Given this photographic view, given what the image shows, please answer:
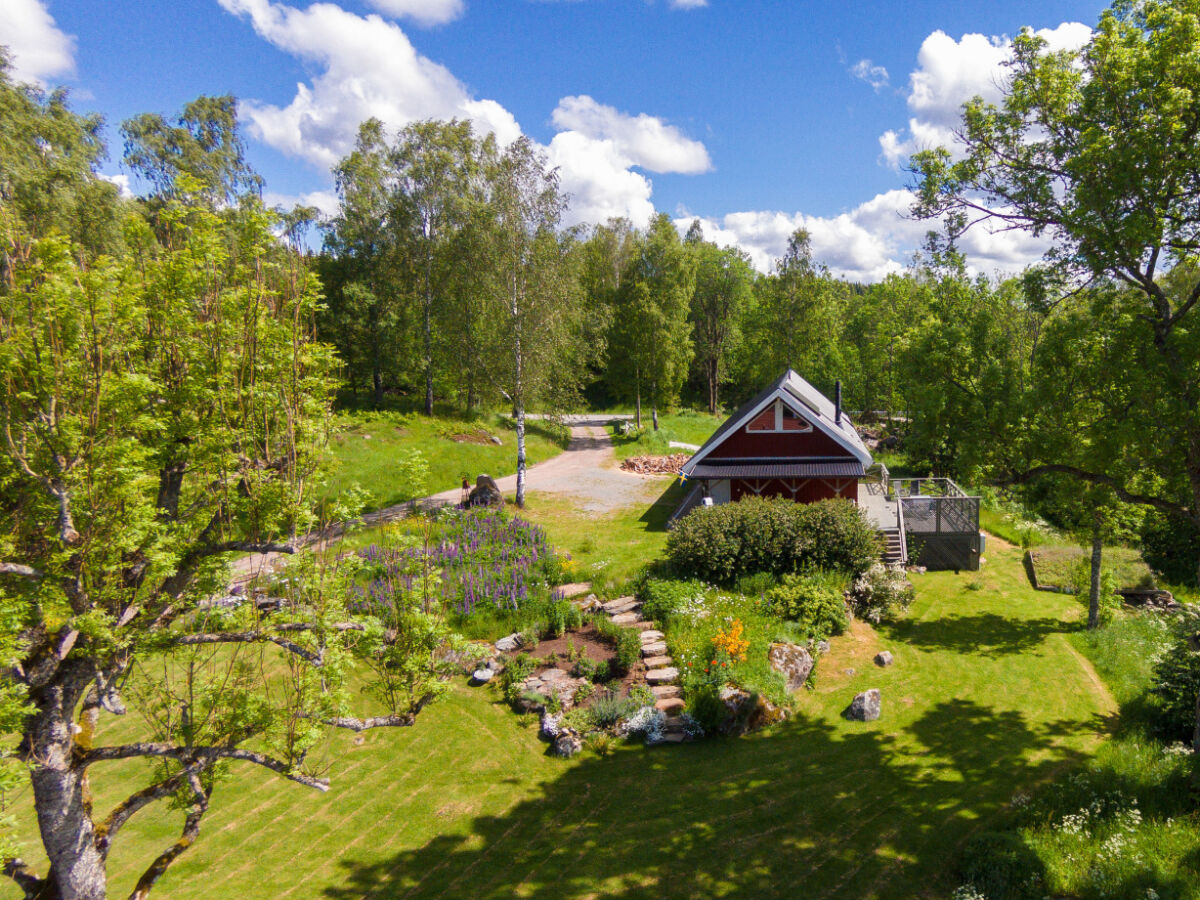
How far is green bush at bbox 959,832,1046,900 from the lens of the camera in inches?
282

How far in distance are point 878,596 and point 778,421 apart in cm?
806

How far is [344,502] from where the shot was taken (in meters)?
6.95

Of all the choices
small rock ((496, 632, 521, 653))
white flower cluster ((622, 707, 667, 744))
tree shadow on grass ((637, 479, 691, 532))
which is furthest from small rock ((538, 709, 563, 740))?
tree shadow on grass ((637, 479, 691, 532))

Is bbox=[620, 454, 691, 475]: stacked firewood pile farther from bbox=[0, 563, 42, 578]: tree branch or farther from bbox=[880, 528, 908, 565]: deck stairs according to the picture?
bbox=[0, 563, 42, 578]: tree branch

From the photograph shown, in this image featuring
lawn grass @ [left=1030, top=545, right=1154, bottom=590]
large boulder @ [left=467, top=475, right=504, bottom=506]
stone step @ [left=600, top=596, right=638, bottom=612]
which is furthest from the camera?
large boulder @ [left=467, top=475, right=504, bottom=506]

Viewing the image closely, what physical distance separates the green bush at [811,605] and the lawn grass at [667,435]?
911 inches

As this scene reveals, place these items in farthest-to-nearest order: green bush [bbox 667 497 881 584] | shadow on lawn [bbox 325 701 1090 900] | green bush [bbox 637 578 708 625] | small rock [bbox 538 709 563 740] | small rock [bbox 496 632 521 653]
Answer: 1. green bush [bbox 667 497 881 584]
2. green bush [bbox 637 578 708 625]
3. small rock [bbox 496 632 521 653]
4. small rock [bbox 538 709 563 740]
5. shadow on lawn [bbox 325 701 1090 900]

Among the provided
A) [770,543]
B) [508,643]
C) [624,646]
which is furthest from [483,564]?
[770,543]

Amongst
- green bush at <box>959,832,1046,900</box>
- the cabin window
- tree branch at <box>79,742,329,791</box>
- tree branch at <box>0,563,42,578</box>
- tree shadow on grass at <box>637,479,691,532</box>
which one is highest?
the cabin window

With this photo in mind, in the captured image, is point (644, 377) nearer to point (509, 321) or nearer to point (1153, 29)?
point (509, 321)

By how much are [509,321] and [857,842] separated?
22035 mm

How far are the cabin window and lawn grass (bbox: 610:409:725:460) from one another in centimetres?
1622

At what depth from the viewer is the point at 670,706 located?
12.1 m

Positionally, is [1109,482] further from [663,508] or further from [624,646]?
[663,508]
